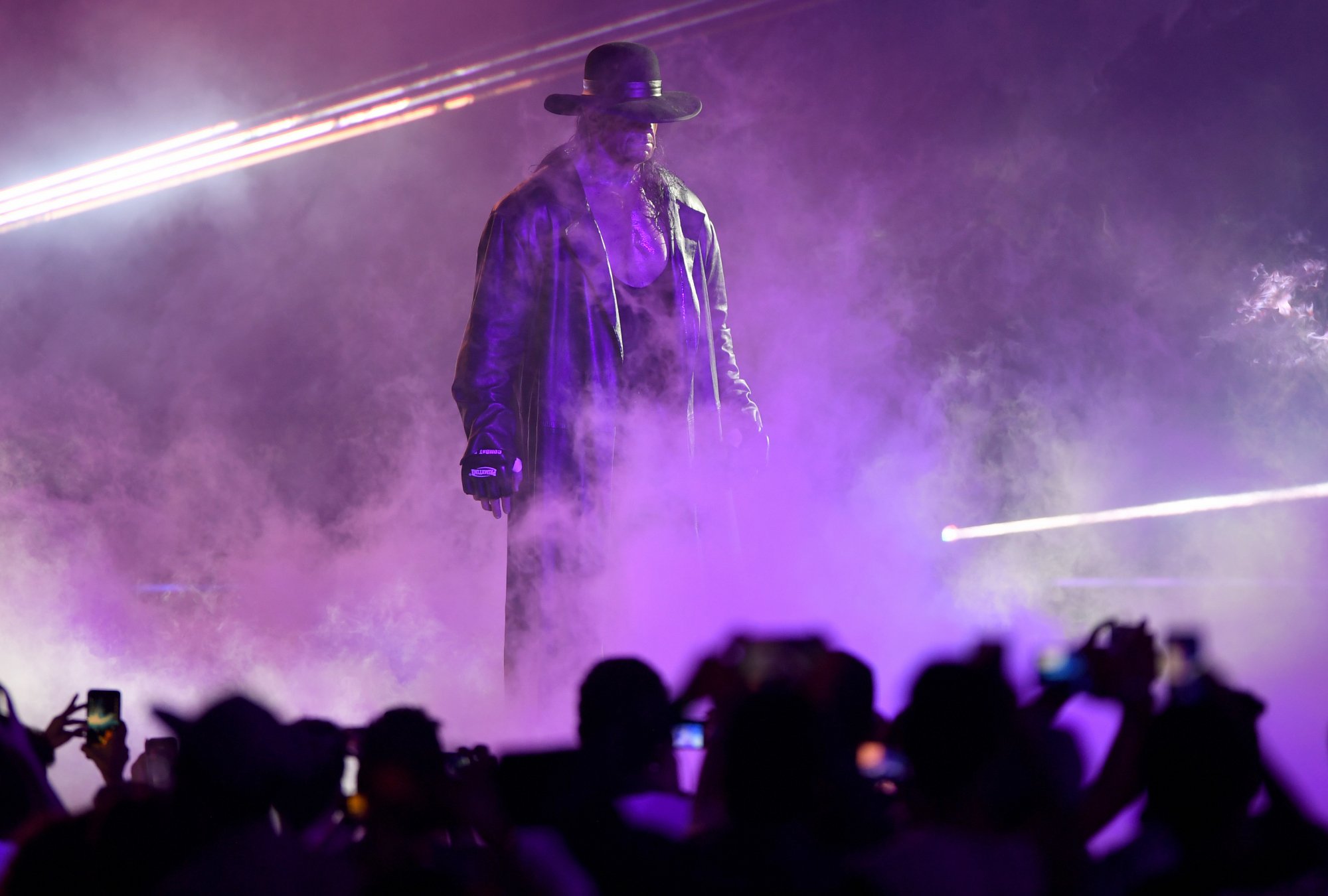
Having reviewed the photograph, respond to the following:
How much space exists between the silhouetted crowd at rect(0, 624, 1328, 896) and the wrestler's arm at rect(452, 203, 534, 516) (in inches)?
87.3

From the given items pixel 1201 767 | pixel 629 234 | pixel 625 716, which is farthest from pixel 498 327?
pixel 1201 767

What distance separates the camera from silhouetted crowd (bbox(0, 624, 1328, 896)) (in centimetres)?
179

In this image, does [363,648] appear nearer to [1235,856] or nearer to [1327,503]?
[1327,503]

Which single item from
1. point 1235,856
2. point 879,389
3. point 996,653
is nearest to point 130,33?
point 879,389

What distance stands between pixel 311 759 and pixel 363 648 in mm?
4572

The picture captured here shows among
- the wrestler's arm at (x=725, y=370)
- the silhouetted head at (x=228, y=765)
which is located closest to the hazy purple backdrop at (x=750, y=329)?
the wrestler's arm at (x=725, y=370)

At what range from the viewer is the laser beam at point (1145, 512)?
611cm

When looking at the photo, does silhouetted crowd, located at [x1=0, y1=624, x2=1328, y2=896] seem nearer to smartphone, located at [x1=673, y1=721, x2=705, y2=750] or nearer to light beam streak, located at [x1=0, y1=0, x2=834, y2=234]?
smartphone, located at [x1=673, y1=721, x2=705, y2=750]

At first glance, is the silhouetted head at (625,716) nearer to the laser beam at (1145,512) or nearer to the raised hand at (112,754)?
the raised hand at (112,754)

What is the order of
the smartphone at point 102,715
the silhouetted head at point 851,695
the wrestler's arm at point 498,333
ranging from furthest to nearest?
the wrestler's arm at point 498,333 < the smartphone at point 102,715 < the silhouetted head at point 851,695

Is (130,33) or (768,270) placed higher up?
(130,33)

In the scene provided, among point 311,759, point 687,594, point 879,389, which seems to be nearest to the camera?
point 311,759

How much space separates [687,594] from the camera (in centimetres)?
462

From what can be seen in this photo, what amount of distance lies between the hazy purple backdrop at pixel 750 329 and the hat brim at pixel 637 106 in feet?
7.13
